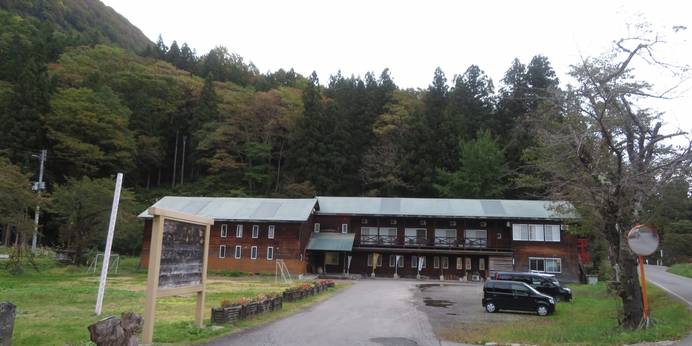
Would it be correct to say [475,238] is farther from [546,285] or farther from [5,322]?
[5,322]

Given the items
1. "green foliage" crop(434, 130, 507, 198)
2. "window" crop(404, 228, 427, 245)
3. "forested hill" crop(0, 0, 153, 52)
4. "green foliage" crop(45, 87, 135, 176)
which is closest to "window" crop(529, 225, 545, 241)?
"window" crop(404, 228, 427, 245)

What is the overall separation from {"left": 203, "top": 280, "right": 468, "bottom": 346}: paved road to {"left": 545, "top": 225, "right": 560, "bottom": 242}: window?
2403 cm

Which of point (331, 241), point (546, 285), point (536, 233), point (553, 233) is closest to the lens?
point (546, 285)

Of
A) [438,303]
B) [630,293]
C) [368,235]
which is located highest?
[368,235]

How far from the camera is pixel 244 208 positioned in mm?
43719

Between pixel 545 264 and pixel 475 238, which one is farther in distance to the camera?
pixel 475 238

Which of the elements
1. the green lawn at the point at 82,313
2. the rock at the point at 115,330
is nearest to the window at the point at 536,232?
the green lawn at the point at 82,313

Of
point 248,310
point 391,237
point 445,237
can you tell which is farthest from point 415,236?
point 248,310

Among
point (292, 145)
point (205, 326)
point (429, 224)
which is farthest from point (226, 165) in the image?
point (205, 326)

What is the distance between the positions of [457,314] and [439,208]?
25.5 metres

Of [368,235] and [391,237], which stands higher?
[368,235]

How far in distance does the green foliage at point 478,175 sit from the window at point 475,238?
→ 1019 centimetres

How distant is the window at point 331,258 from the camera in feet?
142

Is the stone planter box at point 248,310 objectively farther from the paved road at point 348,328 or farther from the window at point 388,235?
the window at point 388,235
